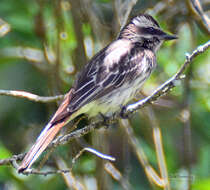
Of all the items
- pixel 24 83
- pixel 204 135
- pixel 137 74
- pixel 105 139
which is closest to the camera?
pixel 137 74

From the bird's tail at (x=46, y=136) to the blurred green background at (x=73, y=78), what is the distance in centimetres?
75

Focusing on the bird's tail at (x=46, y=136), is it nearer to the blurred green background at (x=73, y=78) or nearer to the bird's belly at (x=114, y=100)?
the bird's belly at (x=114, y=100)

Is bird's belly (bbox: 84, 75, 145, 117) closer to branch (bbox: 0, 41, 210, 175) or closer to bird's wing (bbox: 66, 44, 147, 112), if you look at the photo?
bird's wing (bbox: 66, 44, 147, 112)

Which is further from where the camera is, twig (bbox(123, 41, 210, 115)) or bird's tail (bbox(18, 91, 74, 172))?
bird's tail (bbox(18, 91, 74, 172))

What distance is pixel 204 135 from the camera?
18.0 ft

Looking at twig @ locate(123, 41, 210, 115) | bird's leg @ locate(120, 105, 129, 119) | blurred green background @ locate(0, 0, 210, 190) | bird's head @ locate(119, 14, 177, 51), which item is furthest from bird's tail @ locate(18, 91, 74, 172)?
bird's head @ locate(119, 14, 177, 51)

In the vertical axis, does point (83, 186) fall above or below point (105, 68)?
below

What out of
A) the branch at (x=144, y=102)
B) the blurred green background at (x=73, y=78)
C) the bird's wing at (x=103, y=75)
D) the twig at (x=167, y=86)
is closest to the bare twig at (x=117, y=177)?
the blurred green background at (x=73, y=78)

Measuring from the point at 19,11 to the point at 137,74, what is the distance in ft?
6.08

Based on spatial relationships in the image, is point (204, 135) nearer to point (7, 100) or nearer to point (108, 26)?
point (108, 26)

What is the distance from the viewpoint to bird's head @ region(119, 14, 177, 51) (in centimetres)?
478

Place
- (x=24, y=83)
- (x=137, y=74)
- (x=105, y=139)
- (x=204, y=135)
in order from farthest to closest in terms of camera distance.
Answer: (x=204, y=135) < (x=24, y=83) < (x=105, y=139) < (x=137, y=74)

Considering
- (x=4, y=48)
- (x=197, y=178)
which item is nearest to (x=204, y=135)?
(x=197, y=178)

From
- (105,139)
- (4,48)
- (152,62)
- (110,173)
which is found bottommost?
(110,173)
